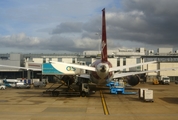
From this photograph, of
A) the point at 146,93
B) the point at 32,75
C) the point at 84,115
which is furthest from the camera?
the point at 32,75

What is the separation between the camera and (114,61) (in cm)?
8075

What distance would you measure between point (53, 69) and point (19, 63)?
4989cm

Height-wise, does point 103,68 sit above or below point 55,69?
above

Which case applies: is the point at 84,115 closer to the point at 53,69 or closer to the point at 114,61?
the point at 53,69

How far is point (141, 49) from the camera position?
4353 inches

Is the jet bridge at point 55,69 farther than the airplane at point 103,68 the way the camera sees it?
Yes

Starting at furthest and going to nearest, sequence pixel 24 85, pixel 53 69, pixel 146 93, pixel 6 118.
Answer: pixel 24 85
pixel 53 69
pixel 146 93
pixel 6 118

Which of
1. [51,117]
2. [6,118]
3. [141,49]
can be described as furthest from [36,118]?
[141,49]

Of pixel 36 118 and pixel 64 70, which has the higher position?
pixel 64 70

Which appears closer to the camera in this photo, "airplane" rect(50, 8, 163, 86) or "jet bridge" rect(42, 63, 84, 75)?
"airplane" rect(50, 8, 163, 86)

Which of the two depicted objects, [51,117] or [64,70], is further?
[64,70]

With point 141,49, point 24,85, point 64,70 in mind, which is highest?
point 141,49

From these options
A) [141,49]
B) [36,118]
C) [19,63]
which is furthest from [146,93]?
[141,49]

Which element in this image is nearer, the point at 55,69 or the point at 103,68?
the point at 103,68
